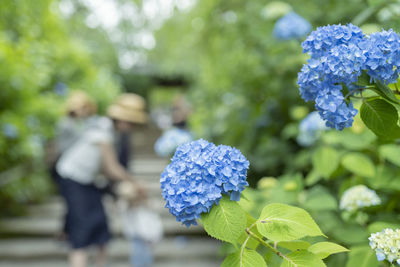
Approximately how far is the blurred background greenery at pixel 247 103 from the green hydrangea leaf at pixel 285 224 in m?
0.53

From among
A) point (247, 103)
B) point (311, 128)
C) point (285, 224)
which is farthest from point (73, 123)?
point (285, 224)

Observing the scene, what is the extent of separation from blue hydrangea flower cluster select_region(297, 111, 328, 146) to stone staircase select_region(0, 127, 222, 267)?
1932 mm

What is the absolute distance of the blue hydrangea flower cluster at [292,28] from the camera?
94.3 inches

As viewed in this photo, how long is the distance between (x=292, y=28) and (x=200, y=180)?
194 centimetres

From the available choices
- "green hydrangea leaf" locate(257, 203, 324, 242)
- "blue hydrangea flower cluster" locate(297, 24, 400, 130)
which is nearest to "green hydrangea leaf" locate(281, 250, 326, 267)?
"green hydrangea leaf" locate(257, 203, 324, 242)

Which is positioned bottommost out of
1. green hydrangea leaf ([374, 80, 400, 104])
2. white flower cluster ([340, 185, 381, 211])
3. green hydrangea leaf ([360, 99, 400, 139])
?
white flower cluster ([340, 185, 381, 211])

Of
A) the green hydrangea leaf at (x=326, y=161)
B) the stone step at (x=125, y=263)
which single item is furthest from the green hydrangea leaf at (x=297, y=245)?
the stone step at (x=125, y=263)

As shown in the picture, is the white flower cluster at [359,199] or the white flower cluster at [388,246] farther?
the white flower cluster at [359,199]

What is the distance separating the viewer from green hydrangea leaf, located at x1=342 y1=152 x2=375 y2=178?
1572 millimetres

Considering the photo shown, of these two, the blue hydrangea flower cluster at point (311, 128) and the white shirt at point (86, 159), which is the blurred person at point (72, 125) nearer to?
the white shirt at point (86, 159)

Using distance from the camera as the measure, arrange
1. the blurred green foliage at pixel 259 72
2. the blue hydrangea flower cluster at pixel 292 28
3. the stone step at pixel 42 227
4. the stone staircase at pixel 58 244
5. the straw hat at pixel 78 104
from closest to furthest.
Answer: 1. the blue hydrangea flower cluster at pixel 292 28
2. the blurred green foliage at pixel 259 72
3. the stone staircase at pixel 58 244
4. the straw hat at pixel 78 104
5. the stone step at pixel 42 227

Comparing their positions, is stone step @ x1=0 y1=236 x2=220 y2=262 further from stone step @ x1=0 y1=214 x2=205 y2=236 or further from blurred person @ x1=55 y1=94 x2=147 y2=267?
blurred person @ x1=55 y1=94 x2=147 y2=267

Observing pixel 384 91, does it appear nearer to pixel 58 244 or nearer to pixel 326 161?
pixel 326 161

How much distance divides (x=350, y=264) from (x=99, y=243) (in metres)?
2.80
